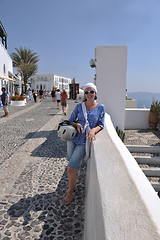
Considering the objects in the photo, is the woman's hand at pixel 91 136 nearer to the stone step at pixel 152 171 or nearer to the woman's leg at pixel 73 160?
the woman's leg at pixel 73 160

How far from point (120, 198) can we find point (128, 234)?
10.3 inches

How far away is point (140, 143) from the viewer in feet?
19.3

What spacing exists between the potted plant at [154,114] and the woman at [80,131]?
18.1 ft

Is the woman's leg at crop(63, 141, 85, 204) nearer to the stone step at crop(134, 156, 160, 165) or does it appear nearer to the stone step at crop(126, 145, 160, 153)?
the stone step at crop(134, 156, 160, 165)

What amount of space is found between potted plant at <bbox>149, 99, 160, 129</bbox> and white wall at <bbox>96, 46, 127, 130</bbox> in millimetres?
2049

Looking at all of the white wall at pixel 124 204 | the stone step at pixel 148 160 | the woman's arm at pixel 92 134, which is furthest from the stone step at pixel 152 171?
the white wall at pixel 124 204

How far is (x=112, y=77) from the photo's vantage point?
584 centimetres

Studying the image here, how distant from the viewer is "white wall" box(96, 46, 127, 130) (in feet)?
18.7

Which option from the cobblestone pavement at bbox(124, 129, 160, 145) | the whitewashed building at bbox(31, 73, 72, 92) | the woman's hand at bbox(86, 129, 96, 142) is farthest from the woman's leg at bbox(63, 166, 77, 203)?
the whitewashed building at bbox(31, 73, 72, 92)

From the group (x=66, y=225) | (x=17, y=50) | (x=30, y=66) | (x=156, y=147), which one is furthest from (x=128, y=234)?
(x=17, y=50)

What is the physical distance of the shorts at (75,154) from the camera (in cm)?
243

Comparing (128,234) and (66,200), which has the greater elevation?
(128,234)

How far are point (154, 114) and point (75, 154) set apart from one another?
5.96 meters

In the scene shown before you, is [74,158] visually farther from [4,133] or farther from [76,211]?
[4,133]
